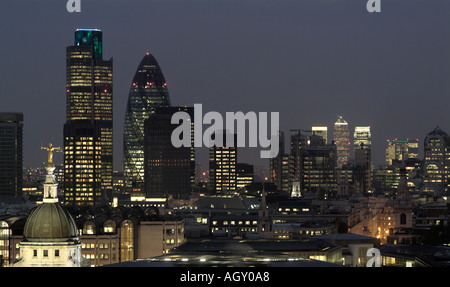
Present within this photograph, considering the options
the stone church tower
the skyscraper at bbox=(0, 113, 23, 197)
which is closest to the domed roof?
the stone church tower

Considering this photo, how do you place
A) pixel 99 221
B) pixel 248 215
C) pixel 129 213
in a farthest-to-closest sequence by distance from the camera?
pixel 248 215 < pixel 129 213 < pixel 99 221

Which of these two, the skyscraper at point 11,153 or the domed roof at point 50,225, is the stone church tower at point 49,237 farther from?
the skyscraper at point 11,153

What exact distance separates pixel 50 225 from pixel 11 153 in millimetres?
133834

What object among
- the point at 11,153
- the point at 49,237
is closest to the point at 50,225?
the point at 49,237

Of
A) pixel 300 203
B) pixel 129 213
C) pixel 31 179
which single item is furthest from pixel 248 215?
pixel 31 179

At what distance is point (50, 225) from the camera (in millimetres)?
42375

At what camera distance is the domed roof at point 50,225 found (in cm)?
4225

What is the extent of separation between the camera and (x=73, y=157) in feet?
575

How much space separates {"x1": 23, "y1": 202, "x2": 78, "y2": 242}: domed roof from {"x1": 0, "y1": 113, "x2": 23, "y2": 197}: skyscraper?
13068 centimetres

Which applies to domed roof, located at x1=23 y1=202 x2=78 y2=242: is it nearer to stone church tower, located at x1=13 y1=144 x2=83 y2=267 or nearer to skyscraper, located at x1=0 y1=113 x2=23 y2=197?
stone church tower, located at x1=13 y1=144 x2=83 y2=267

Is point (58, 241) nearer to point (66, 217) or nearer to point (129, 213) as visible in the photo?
point (66, 217)

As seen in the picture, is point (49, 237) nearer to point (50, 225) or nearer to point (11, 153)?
point (50, 225)

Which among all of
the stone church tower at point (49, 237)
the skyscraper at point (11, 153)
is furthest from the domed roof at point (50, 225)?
the skyscraper at point (11, 153)
